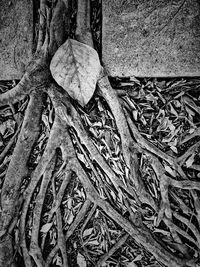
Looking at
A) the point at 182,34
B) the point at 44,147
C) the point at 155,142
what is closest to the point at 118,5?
the point at 182,34

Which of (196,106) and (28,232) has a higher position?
(196,106)

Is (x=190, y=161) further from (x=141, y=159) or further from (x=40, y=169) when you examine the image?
(x=40, y=169)

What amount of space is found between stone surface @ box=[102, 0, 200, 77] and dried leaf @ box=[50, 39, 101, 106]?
6.8 inches

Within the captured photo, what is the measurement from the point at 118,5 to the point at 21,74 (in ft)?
2.42

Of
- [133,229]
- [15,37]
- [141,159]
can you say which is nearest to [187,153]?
[141,159]

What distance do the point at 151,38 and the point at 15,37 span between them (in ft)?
2.81

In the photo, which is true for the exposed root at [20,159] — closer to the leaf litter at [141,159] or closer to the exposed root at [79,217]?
the leaf litter at [141,159]

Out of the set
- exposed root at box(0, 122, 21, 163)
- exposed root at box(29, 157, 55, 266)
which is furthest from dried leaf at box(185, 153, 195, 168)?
exposed root at box(0, 122, 21, 163)

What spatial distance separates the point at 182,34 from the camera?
1.38m

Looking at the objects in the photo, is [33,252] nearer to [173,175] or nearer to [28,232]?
[28,232]

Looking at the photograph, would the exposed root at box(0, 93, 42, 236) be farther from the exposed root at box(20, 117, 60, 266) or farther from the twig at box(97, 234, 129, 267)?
the twig at box(97, 234, 129, 267)

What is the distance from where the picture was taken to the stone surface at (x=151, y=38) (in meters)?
1.38

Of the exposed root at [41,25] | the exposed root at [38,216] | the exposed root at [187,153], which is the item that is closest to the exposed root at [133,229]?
the exposed root at [38,216]

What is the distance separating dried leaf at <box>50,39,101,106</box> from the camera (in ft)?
4.28
